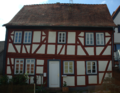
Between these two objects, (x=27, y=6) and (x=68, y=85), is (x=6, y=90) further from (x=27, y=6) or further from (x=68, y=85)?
(x=27, y=6)

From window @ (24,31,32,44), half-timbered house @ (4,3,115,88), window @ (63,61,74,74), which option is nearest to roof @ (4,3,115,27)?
half-timbered house @ (4,3,115,88)

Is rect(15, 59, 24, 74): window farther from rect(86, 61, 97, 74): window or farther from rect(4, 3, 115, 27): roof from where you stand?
rect(86, 61, 97, 74): window

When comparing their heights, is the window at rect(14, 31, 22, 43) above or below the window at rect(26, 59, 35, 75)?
above

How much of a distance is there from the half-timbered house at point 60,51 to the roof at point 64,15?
0.10 metres

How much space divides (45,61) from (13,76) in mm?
3039

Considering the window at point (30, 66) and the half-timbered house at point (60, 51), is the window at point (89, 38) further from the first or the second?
the window at point (30, 66)

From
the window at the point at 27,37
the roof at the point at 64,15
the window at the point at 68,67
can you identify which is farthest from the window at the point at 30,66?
the roof at the point at 64,15

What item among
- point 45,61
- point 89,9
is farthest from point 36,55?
point 89,9

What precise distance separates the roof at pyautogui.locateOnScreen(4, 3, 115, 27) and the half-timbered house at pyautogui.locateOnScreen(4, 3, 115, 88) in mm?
96

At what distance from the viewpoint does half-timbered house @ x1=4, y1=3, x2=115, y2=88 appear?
34.4ft

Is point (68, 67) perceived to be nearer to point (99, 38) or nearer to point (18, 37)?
point (99, 38)

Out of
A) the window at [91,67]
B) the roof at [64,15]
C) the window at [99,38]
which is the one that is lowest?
the window at [91,67]

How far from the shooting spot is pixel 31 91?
812cm

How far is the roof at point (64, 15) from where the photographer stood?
10914 millimetres
